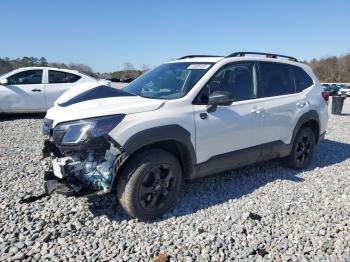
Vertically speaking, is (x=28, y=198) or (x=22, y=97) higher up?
(x=22, y=97)

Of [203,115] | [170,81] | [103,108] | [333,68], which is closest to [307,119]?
[203,115]

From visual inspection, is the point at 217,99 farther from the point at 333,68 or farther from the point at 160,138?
the point at 333,68

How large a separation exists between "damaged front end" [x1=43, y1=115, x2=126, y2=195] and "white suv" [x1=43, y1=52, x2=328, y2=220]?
0.01 metres

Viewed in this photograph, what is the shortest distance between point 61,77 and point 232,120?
26.3ft

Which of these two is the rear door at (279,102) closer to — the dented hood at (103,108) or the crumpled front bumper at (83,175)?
the dented hood at (103,108)

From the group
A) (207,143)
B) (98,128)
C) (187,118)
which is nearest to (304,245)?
(207,143)

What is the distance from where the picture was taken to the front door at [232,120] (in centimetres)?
409

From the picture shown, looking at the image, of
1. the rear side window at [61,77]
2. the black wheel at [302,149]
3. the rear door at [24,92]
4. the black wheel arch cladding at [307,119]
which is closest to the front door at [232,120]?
the black wheel arch cladding at [307,119]

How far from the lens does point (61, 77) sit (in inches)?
426

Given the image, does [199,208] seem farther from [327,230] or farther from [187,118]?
[327,230]

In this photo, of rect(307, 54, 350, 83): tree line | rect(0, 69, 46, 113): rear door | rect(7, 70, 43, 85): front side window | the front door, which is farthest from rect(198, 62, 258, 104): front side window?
rect(307, 54, 350, 83): tree line

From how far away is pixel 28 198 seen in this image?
421cm

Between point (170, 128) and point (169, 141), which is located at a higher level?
point (170, 128)

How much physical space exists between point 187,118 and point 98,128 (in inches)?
42.2
